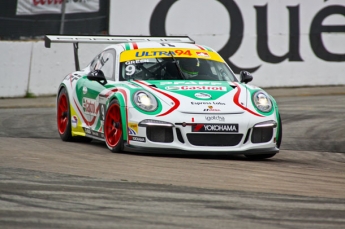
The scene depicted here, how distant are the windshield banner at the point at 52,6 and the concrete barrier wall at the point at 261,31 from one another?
65 cm

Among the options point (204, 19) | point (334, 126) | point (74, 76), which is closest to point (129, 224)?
point (74, 76)

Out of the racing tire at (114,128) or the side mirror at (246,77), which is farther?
the side mirror at (246,77)

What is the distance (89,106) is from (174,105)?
6.13ft

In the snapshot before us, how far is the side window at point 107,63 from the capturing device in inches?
443

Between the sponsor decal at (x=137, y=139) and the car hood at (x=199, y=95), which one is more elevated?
the car hood at (x=199, y=95)

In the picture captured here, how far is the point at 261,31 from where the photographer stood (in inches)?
861

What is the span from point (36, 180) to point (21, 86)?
12451 millimetres

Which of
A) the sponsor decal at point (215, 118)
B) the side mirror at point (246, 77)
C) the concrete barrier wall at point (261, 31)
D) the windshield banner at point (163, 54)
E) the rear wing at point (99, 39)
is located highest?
the windshield banner at point (163, 54)

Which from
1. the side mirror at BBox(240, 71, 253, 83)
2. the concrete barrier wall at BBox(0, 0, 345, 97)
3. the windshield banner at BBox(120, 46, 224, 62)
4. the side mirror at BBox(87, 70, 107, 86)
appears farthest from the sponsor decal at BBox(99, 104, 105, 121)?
the concrete barrier wall at BBox(0, 0, 345, 97)

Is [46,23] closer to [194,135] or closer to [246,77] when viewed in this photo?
[246,77]

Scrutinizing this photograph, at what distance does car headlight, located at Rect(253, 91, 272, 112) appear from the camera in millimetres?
10156

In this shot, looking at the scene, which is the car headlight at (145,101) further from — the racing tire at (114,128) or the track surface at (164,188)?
the track surface at (164,188)

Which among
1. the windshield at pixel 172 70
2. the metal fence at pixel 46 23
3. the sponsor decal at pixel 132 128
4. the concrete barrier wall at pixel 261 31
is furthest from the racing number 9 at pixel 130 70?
the concrete barrier wall at pixel 261 31

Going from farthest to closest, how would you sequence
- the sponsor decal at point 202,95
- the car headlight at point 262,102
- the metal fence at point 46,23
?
1. the metal fence at point 46,23
2. the car headlight at point 262,102
3. the sponsor decal at point 202,95
